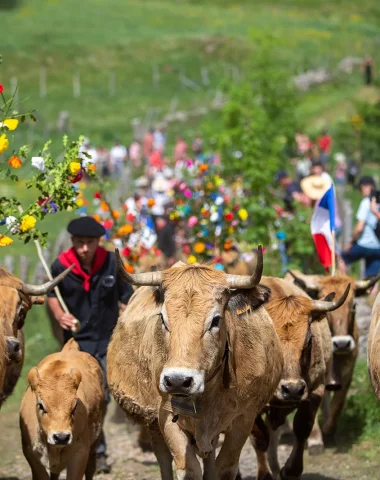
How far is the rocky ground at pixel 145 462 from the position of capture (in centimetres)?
1097

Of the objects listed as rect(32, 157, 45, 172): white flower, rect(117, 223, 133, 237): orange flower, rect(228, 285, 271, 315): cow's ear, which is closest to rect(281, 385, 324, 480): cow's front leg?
rect(228, 285, 271, 315): cow's ear

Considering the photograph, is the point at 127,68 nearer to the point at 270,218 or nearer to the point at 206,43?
the point at 206,43

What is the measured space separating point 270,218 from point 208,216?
1.88 m

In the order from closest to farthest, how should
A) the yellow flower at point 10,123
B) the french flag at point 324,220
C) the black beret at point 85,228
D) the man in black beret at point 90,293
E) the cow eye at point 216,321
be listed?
the cow eye at point 216,321 → the yellow flower at point 10,123 → the black beret at point 85,228 → the man in black beret at point 90,293 → the french flag at point 324,220

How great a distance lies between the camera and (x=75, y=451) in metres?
9.77

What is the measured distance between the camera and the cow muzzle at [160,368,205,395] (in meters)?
7.34

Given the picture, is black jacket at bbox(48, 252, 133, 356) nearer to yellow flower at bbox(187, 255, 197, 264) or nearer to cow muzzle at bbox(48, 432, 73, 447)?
cow muzzle at bbox(48, 432, 73, 447)

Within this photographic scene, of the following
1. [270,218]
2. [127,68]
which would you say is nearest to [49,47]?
[127,68]

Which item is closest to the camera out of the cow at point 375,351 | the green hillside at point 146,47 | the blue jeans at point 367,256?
the cow at point 375,351

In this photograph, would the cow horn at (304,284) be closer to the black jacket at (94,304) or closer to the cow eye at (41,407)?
the black jacket at (94,304)

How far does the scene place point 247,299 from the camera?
834cm

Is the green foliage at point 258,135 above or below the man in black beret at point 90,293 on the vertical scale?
below

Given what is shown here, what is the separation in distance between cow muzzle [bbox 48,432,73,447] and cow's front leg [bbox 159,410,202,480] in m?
1.10

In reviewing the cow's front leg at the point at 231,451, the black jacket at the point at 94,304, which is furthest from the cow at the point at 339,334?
the cow's front leg at the point at 231,451
